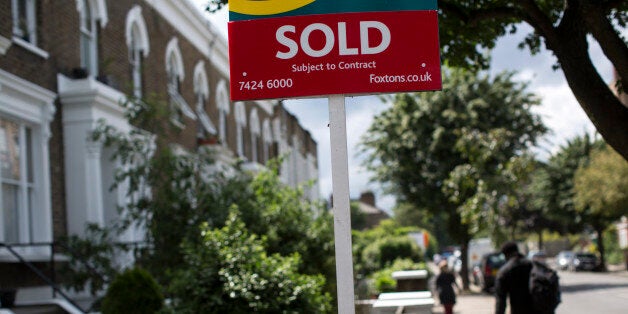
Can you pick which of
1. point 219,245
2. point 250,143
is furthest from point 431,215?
point 219,245

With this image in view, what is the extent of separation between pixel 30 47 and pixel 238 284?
641 cm

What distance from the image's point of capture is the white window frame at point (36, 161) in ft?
40.1

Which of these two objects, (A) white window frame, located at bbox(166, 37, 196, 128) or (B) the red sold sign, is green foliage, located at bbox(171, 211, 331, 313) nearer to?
(B) the red sold sign

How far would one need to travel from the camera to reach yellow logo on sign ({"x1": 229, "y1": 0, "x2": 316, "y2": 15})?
5352mm

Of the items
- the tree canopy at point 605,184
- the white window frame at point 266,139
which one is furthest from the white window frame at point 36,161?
the tree canopy at point 605,184

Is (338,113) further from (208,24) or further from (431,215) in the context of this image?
(431,215)

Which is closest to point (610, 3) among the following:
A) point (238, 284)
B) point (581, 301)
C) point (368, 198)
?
point (238, 284)

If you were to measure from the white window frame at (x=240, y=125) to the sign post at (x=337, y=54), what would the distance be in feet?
71.9

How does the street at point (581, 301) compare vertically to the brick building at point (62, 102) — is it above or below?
below

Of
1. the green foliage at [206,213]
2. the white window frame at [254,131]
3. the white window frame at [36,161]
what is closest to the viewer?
the green foliage at [206,213]

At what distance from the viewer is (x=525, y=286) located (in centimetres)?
847

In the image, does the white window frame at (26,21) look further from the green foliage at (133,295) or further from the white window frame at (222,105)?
the white window frame at (222,105)

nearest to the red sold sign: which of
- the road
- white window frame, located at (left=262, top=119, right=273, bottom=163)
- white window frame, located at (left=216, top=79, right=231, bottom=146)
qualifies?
the road

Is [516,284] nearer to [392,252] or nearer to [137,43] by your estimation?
[137,43]
